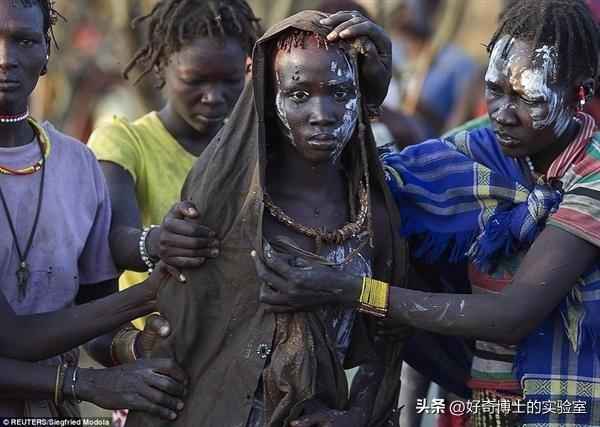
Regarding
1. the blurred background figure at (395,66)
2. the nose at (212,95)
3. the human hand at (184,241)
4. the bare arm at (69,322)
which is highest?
the blurred background figure at (395,66)

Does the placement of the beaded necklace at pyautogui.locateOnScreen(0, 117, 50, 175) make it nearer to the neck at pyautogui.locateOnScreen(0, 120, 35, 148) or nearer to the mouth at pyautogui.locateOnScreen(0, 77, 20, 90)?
the neck at pyautogui.locateOnScreen(0, 120, 35, 148)

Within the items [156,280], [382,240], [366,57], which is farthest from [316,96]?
[156,280]

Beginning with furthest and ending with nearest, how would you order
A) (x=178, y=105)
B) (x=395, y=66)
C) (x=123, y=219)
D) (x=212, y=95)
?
(x=395, y=66), (x=178, y=105), (x=212, y=95), (x=123, y=219)

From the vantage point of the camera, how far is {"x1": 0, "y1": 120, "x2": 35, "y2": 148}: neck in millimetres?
4160

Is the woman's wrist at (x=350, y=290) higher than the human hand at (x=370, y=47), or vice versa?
the human hand at (x=370, y=47)

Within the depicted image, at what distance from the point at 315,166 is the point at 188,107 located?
42.5 inches

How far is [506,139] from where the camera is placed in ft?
13.6

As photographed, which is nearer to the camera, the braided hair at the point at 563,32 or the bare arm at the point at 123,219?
the braided hair at the point at 563,32

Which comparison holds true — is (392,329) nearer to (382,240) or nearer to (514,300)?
(382,240)

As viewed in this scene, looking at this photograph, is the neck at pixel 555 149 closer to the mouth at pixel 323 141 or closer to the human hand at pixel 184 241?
the mouth at pixel 323 141

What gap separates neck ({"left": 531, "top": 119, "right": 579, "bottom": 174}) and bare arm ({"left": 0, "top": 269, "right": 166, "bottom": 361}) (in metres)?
1.42

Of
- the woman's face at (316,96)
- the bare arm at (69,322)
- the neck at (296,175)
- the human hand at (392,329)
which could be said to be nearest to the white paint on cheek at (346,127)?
the woman's face at (316,96)

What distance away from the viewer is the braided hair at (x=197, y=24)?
4902 mm

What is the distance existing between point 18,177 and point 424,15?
252 inches
